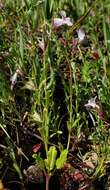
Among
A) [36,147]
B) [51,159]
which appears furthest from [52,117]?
[51,159]

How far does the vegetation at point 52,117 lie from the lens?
1953mm

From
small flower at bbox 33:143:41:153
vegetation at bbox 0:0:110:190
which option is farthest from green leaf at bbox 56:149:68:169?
small flower at bbox 33:143:41:153

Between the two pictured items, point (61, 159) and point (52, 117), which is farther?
point (52, 117)

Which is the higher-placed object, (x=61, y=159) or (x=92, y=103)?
(x=92, y=103)

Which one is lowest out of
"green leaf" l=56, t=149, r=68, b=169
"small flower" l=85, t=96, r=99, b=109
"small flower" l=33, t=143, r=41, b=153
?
"green leaf" l=56, t=149, r=68, b=169

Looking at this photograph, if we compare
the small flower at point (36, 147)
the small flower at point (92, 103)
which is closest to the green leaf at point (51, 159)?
the small flower at point (36, 147)

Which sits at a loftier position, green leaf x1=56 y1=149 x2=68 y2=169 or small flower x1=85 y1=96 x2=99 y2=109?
small flower x1=85 y1=96 x2=99 y2=109

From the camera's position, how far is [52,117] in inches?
82.5

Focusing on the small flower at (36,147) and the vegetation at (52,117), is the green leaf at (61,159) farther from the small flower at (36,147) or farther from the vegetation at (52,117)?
the small flower at (36,147)

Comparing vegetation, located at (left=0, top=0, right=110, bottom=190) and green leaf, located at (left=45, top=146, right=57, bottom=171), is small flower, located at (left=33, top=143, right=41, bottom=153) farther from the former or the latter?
green leaf, located at (left=45, top=146, right=57, bottom=171)

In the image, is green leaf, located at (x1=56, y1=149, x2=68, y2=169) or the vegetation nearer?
green leaf, located at (x1=56, y1=149, x2=68, y2=169)

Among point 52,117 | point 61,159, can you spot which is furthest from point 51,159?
point 52,117

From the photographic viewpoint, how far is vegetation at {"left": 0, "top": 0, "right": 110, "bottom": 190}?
1953 mm

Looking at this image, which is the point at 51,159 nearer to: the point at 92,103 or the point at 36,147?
the point at 36,147
